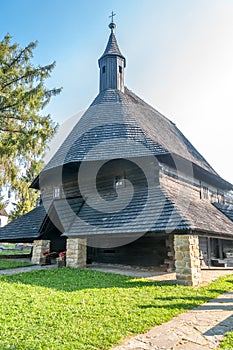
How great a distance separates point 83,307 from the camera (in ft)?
16.1

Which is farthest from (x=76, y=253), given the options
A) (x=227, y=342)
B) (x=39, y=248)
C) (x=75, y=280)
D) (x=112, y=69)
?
(x=112, y=69)

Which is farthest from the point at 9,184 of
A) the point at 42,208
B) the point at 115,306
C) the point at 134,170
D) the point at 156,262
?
the point at 115,306

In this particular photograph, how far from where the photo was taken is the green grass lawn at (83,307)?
3.56 metres

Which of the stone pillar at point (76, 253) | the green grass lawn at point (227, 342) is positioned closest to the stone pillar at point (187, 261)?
the green grass lawn at point (227, 342)

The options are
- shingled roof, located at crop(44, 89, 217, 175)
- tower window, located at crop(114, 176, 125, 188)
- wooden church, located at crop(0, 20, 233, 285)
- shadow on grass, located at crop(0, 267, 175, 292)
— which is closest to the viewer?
shadow on grass, located at crop(0, 267, 175, 292)

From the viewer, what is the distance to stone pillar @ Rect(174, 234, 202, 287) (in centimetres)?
749

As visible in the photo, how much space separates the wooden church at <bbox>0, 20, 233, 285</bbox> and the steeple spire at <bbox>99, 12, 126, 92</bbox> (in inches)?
43.9

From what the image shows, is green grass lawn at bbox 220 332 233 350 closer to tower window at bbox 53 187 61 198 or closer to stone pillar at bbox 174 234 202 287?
stone pillar at bbox 174 234 202 287

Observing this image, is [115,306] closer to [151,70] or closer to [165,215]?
[165,215]

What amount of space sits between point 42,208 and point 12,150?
3.47 m

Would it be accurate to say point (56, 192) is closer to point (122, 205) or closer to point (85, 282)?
point (122, 205)

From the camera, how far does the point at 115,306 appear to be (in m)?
5.07

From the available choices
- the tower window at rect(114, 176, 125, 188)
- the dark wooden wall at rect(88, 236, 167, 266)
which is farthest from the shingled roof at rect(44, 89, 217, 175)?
the dark wooden wall at rect(88, 236, 167, 266)

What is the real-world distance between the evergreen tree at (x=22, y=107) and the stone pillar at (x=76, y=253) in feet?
17.7
